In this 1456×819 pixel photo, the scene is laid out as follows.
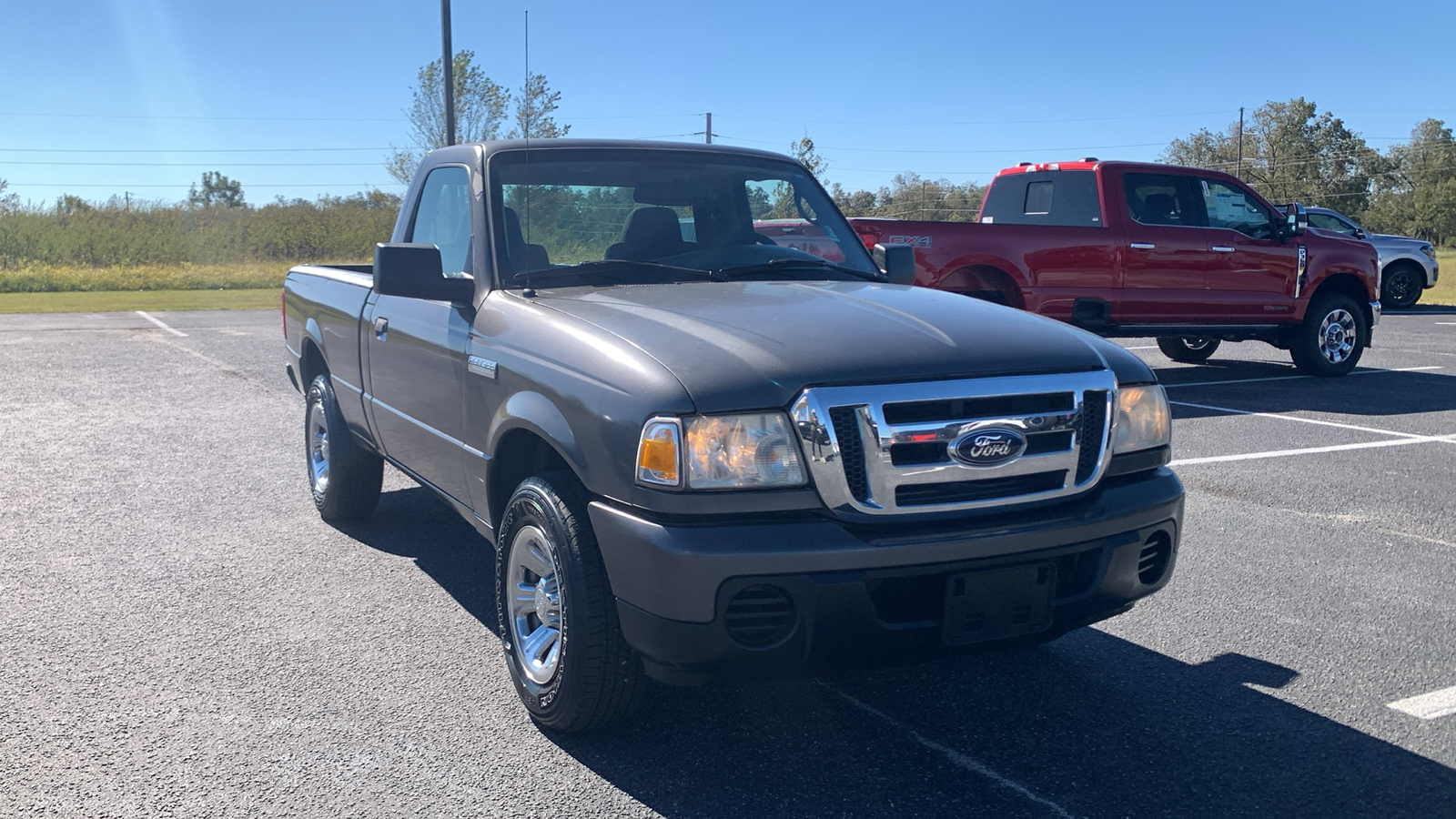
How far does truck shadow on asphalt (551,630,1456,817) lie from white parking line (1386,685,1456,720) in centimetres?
30

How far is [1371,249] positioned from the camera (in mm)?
11930

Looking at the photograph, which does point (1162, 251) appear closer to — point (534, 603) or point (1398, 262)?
point (534, 603)

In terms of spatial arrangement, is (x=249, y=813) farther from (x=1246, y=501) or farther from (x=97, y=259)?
(x=97, y=259)

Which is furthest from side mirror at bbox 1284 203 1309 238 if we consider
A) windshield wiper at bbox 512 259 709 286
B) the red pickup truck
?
windshield wiper at bbox 512 259 709 286

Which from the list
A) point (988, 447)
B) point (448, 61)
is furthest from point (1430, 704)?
point (448, 61)

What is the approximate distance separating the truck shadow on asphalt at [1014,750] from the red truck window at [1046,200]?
784 cm

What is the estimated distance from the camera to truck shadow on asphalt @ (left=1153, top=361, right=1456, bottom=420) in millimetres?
9648

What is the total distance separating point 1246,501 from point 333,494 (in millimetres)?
4791

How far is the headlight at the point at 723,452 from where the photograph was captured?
2.76 m

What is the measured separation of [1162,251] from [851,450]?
9052 millimetres

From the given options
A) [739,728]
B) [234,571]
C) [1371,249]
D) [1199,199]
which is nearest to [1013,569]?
[739,728]

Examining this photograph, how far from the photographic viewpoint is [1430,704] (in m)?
3.48

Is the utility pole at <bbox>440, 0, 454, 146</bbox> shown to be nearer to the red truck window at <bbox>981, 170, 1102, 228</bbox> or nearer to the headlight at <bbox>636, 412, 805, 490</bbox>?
the red truck window at <bbox>981, 170, 1102, 228</bbox>

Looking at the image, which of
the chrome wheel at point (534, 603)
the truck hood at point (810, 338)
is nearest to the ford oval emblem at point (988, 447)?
the truck hood at point (810, 338)
